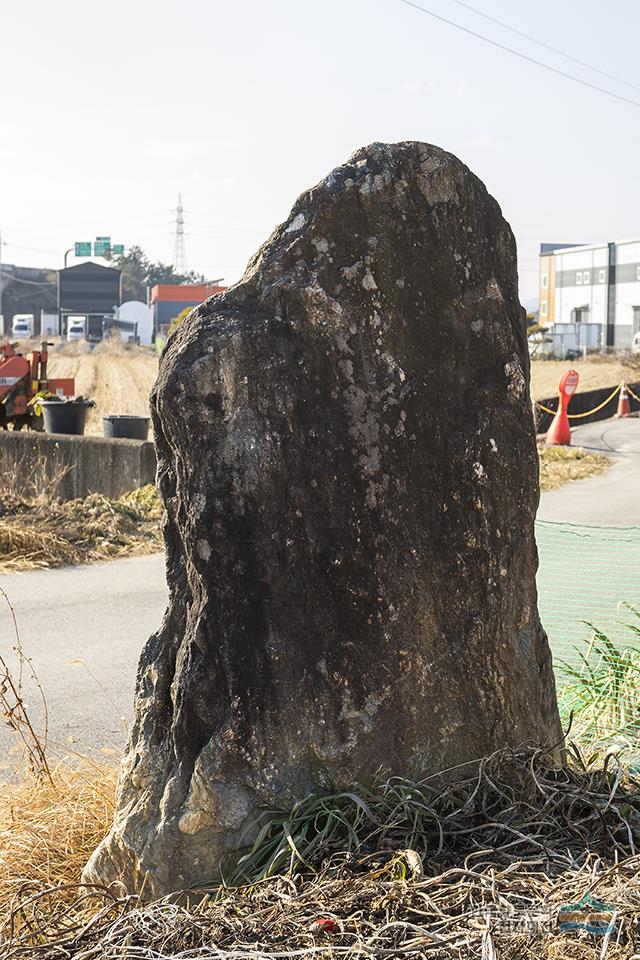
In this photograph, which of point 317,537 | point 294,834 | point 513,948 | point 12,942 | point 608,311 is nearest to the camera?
point 513,948

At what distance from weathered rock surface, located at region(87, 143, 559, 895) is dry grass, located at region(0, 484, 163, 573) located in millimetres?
6756

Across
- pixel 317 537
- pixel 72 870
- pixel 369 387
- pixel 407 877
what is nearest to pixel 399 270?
pixel 369 387

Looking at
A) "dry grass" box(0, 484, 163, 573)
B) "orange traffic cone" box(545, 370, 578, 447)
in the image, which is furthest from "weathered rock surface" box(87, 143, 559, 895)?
"orange traffic cone" box(545, 370, 578, 447)

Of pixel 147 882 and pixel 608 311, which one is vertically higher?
pixel 608 311

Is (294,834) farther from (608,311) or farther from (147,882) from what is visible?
(608,311)

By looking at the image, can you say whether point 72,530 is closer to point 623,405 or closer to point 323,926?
point 323,926

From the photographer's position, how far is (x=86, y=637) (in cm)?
743

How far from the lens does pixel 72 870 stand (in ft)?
11.1

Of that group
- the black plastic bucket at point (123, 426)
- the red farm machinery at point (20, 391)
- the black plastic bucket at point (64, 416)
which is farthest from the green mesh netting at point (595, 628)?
the red farm machinery at point (20, 391)

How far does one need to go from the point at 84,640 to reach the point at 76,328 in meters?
85.8

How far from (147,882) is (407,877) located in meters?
0.76

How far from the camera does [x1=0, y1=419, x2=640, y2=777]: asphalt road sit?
5.51m

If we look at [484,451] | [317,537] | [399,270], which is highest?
[399,270]

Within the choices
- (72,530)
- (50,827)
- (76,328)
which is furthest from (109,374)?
(76,328)
